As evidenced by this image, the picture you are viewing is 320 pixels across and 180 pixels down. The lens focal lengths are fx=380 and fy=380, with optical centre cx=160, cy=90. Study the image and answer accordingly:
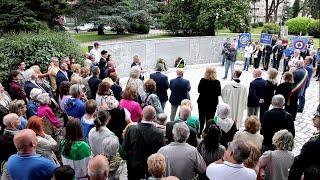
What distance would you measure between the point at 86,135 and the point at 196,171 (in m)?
2.08

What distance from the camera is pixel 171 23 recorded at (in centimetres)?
3312

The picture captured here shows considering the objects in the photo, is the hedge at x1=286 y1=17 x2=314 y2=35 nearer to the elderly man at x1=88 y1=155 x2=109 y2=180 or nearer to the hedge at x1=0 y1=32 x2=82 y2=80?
the hedge at x1=0 y1=32 x2=82 y2=80

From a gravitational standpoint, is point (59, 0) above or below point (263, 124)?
above

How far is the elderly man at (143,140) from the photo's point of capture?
5141 mm

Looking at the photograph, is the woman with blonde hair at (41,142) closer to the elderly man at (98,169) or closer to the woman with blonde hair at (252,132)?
the elderly man at (98,169)

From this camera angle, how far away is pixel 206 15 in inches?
1157

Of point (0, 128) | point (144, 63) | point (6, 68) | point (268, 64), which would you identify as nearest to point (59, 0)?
point (144, 63)

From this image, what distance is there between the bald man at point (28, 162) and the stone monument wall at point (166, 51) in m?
12.3

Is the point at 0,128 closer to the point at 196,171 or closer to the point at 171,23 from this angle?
the point at 196,171

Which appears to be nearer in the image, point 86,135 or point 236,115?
point 86,135

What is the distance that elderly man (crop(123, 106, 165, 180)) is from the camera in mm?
5141

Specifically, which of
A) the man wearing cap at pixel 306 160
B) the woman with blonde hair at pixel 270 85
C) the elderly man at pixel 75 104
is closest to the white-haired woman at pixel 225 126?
the man wearing cap at pixel 306 160

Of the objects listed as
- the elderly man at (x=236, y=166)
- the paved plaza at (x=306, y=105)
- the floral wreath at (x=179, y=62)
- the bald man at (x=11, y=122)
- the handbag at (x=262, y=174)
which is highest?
the bald man at (x=11, y=122)

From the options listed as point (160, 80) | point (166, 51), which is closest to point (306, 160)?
point (160, 80)
